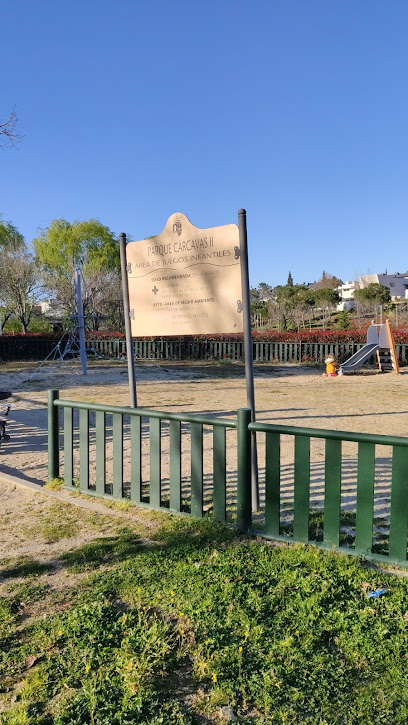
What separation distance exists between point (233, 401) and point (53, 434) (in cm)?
656

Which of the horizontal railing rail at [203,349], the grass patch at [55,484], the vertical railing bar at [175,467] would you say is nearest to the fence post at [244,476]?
the vertical railing bar at [175,467]

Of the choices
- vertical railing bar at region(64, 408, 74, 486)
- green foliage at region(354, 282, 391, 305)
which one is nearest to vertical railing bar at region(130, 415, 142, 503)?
vertical railing bar at region(64, 408, 74, 486)

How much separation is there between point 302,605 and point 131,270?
389 cm

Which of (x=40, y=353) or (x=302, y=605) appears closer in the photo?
(x=302, y=605)

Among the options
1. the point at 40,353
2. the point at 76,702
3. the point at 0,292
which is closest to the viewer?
the point at 76,702

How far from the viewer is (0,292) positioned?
36.2m

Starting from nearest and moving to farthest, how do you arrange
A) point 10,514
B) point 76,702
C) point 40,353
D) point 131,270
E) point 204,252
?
point 76,702
point 10,514
point 204,252
point 131,270
point 40,353

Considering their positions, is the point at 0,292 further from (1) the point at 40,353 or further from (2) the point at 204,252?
(2) the point at 204,252

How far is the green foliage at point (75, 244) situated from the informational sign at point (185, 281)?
134 ft

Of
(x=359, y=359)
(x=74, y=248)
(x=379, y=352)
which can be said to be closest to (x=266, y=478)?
(x=359, y=359)

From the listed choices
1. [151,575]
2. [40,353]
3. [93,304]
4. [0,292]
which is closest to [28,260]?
[0,292]

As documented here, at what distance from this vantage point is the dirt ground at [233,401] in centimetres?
562

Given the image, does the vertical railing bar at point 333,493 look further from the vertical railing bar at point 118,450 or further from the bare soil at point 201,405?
the vertical railing bar at point 118,450

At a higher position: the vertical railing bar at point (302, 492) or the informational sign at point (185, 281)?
the informational sign at point (185, 281)
